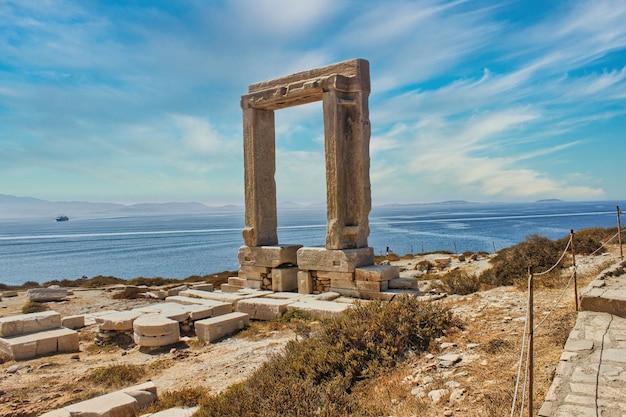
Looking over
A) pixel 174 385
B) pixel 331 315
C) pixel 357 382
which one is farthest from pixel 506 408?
pixel 331 315

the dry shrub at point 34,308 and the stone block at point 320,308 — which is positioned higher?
the stone block at point 320,308

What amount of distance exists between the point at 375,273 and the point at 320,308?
5.82 ft

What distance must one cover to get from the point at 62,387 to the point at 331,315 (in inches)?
178

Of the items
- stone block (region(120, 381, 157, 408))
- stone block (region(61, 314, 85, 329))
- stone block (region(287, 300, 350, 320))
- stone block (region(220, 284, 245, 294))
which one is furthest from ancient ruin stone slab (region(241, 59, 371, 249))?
stone block (region(61, 314, 85, 329))

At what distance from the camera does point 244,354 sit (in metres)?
7.42

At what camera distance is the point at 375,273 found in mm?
10055

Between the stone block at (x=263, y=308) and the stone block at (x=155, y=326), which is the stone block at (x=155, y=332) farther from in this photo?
the stone block at (x=263, y=308)

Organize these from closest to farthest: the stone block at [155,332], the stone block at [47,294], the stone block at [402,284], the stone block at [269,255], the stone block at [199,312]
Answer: the stone block at [155,332], the stone block at [199,312], the stone block at [402,284], the stone block at [269,255], the stone block at [47,294]

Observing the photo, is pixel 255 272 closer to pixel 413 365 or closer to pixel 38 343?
pixel 38 343

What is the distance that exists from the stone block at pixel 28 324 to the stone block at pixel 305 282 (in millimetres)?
5337

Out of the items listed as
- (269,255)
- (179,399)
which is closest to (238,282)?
(269,255)

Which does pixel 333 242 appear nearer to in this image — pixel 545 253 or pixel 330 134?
pixel 330 134

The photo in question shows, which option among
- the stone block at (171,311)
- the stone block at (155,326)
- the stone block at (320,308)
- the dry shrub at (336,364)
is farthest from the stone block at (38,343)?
the dry shrub at (336,364)

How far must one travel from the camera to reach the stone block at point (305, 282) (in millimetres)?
11094
